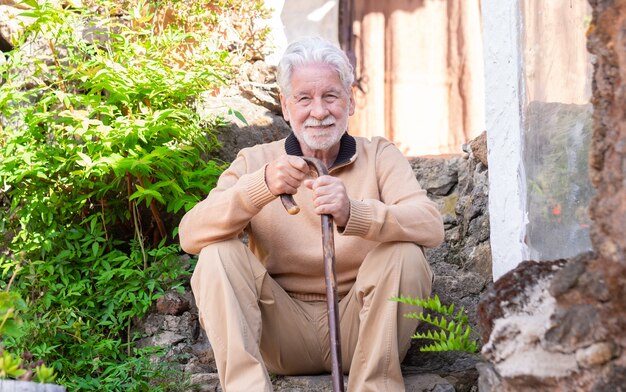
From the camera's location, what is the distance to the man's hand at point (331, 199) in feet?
10.5

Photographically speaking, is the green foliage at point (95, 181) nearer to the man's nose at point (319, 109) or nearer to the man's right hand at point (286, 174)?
the man's nose at point (319, 109)

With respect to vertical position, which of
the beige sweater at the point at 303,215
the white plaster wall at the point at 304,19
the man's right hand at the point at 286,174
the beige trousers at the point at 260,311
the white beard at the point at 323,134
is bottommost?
the beige trousers at the point at 260,311

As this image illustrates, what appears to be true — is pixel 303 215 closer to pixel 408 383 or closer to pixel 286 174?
pixel 286 174

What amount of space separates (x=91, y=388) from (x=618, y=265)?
2.99 metres

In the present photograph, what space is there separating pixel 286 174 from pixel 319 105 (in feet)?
1.49

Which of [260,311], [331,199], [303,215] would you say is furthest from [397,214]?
[260,311]

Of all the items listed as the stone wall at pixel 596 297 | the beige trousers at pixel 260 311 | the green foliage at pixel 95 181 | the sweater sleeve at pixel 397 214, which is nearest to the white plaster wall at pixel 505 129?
the sweater sleeve at pixel 397 214

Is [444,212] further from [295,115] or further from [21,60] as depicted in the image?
[21,60]

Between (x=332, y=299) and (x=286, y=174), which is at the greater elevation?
(x=286, y=174)

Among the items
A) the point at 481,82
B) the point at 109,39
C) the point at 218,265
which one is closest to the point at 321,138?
the point at 218,265

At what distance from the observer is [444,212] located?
5.27 metres

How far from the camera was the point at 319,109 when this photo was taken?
11.8ft

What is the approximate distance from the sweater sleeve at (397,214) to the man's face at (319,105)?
260mm

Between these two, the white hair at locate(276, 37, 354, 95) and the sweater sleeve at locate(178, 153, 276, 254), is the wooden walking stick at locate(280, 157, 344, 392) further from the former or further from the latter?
the white hair at locate(276, 37, 354, 95)
